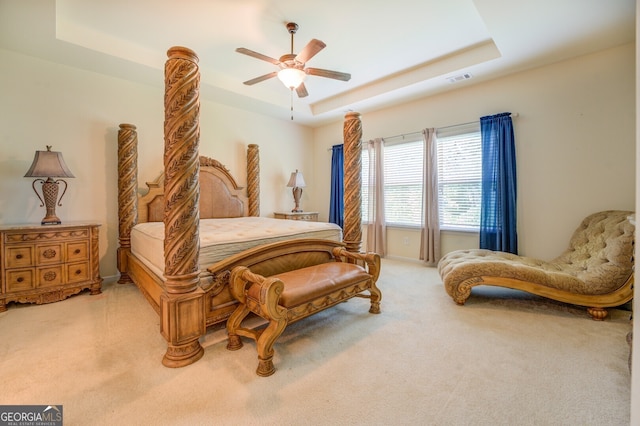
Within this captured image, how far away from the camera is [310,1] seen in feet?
8.32

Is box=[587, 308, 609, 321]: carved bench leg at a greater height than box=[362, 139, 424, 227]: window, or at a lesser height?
lesser

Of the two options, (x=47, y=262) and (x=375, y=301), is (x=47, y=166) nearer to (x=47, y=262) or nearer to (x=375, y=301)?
(x=47, y=262)

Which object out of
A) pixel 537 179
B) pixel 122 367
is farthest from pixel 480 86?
pixel 122 367

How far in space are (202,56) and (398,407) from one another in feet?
13.9

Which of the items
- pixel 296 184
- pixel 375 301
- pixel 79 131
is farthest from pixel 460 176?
pixel 79 131

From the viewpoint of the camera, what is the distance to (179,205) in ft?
5.72

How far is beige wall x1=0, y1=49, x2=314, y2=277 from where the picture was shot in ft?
9.88

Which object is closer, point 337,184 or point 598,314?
point 598,314

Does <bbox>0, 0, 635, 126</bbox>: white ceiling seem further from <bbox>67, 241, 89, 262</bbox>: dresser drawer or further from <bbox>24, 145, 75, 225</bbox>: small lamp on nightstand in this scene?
<bbox>67, 241, 89, 262</bbox>: dresser drawer

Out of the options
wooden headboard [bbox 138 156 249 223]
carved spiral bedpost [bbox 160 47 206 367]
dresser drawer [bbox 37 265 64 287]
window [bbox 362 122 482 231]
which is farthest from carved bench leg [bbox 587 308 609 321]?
dresser drawer [bbox 37 265 64 287]

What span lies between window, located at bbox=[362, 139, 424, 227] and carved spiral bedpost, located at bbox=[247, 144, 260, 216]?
2381 mm

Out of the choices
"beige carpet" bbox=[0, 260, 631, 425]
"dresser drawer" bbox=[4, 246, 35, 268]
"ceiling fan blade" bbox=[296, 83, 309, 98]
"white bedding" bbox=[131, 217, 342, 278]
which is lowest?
"beige carpet" bbox=[0, 260, 631, 425]

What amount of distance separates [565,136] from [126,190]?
18.4 feet

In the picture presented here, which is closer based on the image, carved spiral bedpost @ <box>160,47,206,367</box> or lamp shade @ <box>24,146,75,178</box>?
carved spiral bedpost @ <box>160,47,206,367</box>
